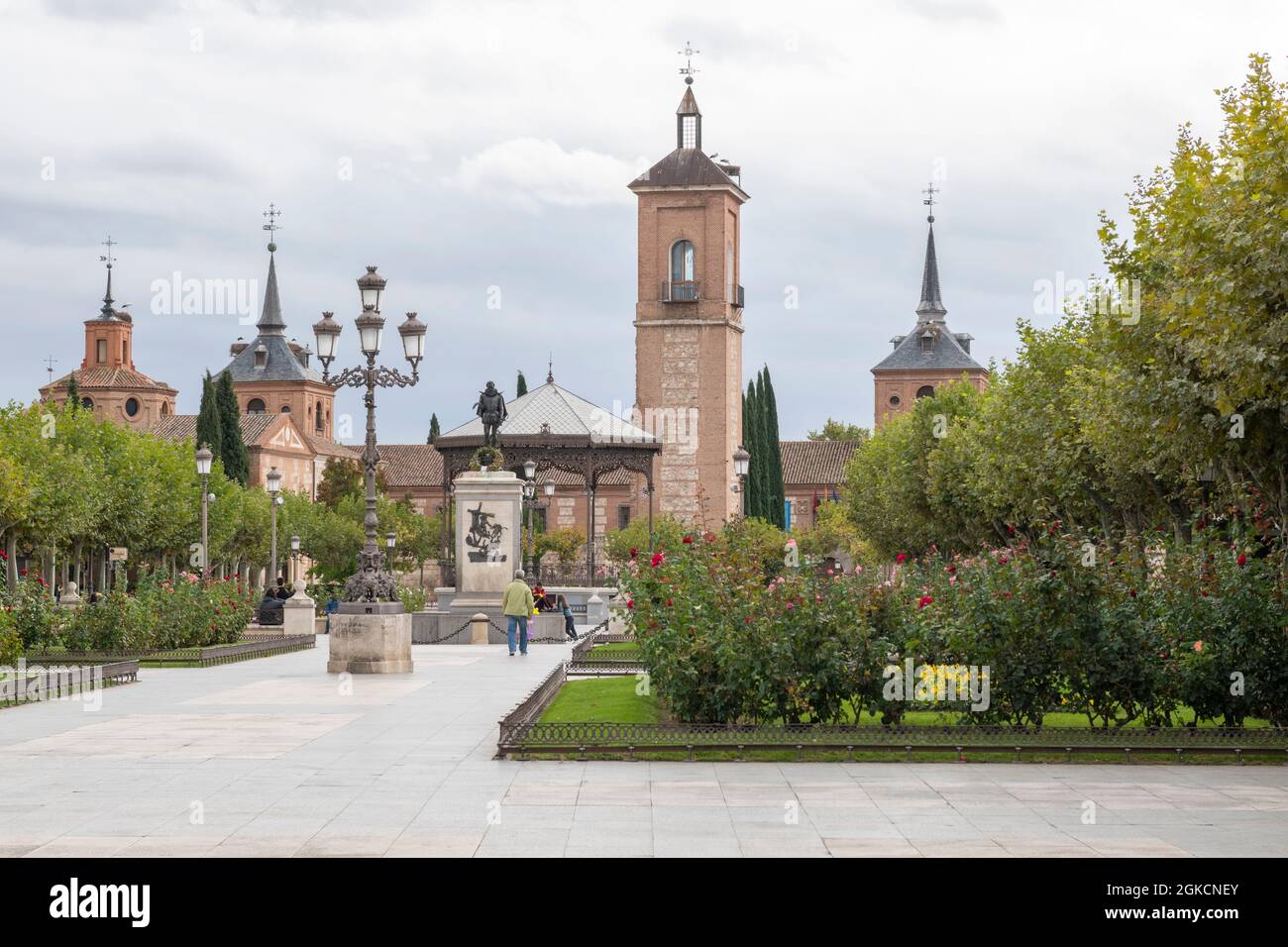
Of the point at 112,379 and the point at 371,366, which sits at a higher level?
the point at 112,379

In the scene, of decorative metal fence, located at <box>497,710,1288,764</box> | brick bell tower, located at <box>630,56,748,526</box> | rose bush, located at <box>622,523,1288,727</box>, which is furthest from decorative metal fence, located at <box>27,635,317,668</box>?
brick bell tower, located at <box>630,56,748,526</box>

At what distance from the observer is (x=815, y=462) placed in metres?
115

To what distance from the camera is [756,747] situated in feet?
43.7

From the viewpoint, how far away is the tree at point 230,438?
87.6 m

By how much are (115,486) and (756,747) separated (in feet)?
167

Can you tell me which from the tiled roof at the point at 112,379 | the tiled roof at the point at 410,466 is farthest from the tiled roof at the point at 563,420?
the tiled roof at the point at 112,379

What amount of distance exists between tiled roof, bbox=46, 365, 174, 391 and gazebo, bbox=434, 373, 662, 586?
245ft

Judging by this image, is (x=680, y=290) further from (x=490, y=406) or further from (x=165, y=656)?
(x=165, y=656)

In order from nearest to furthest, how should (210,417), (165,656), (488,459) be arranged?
1. (165,656)
2. (488,459)
3. (210,417)

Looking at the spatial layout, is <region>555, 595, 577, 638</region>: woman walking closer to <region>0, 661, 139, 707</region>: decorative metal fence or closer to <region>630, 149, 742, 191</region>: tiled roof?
<region>0, 661, 139, 707</region>: decorative metal fence

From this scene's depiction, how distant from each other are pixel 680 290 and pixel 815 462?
39499mm

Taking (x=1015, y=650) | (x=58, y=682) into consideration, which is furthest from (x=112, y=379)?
(x=1015, y=650)
